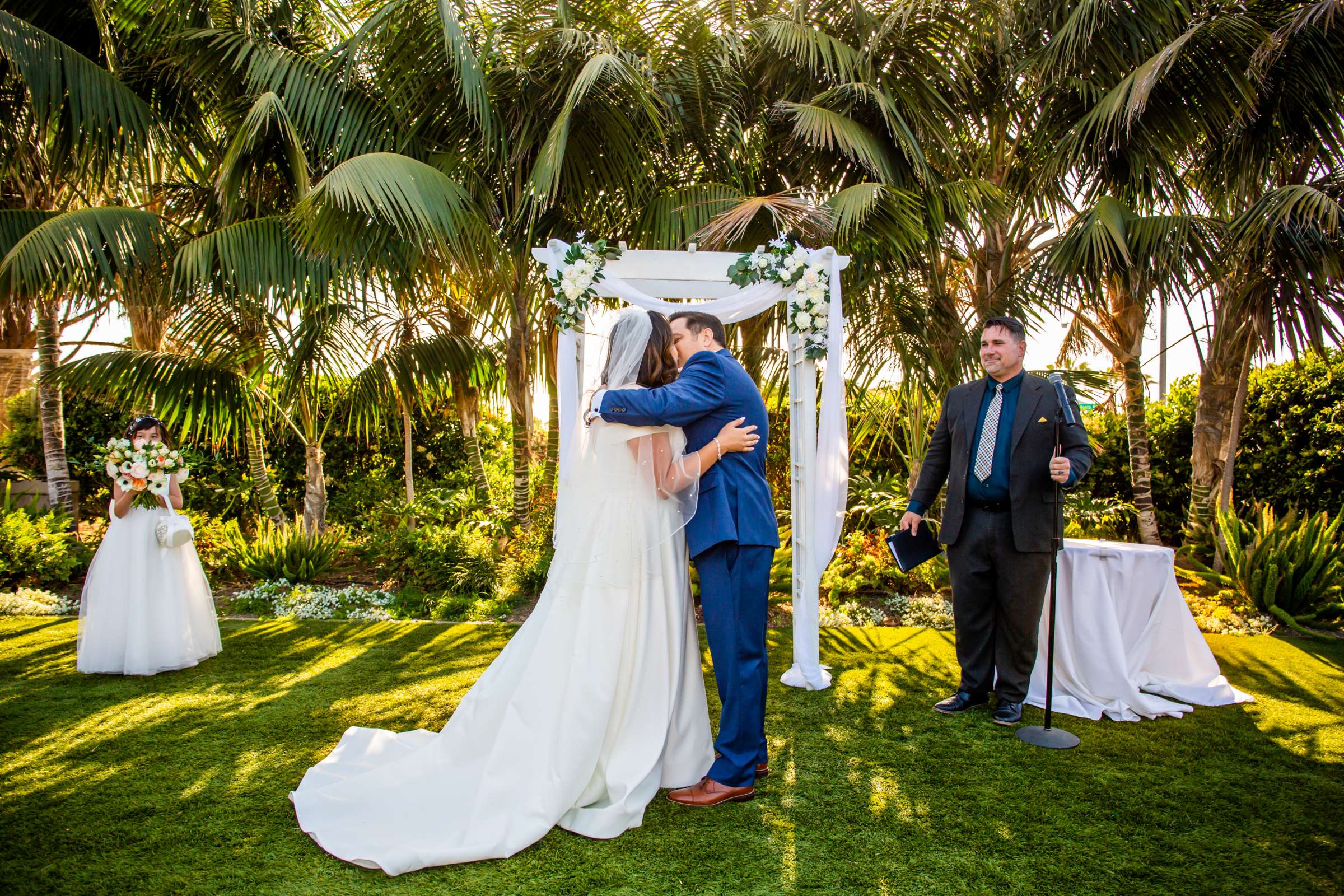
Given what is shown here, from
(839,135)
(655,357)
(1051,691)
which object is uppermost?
(839,135)

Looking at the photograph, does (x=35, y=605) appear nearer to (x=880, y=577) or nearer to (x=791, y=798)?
(x=791, y=798)

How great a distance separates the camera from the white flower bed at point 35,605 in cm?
629

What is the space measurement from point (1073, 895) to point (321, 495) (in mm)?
7759

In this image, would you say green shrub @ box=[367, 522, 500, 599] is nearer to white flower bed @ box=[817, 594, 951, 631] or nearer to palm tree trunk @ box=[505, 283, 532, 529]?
palm tree trunk @ box=[505, 283, 532, 529]

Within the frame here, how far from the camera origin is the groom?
306 centimetres

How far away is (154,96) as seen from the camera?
754cm

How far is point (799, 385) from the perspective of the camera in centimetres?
480

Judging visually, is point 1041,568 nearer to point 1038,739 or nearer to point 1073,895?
point 1038,739

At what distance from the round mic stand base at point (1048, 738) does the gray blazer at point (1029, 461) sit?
818 mm

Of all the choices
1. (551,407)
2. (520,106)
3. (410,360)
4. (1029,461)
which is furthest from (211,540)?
(1029,461)

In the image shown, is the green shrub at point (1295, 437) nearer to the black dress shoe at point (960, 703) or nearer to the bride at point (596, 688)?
the black dress shoe at point (960, 703)

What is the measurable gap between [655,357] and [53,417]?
7.53m

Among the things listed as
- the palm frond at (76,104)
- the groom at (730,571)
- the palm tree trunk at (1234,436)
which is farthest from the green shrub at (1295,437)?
the palm frond at (76,104)

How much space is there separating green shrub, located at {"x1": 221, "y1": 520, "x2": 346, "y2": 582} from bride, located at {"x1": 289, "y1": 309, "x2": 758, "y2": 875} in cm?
461
